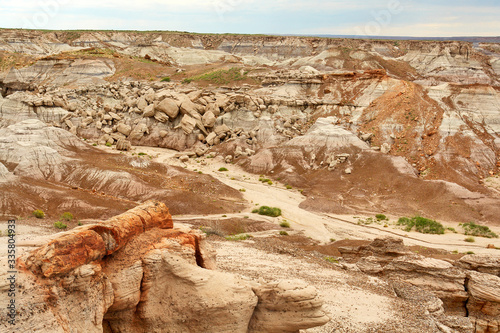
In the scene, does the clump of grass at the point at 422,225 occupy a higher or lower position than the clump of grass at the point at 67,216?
lower

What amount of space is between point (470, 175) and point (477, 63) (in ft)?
275

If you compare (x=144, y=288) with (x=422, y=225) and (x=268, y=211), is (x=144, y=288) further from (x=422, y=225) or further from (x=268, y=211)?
(x=422, y=225)

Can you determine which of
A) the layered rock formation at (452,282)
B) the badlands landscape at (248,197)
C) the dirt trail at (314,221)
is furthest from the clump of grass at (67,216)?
the layered rock formation at (452,282)

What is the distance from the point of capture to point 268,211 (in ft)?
136

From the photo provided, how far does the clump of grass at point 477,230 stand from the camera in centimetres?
3783

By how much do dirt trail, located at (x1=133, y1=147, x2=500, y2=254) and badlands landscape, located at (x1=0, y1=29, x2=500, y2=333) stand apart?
1.04ft

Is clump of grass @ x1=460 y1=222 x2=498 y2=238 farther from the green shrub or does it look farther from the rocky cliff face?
the green shrub

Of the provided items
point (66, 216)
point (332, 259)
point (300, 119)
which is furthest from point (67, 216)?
point (300, 119)

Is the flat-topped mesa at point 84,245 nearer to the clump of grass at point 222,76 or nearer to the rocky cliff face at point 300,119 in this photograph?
the rocky cliff face at point 300,119

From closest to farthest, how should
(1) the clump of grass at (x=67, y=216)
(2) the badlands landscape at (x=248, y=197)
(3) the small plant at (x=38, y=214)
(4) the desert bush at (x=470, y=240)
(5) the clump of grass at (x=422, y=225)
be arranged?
(2) the badlands landscape at (x=248, y=197) → (3) the small plant at (x=38, y=214) → (1) the clump of grass at (x=67, y=216) → (4) the desert bush at (x=470, y=240) → (5) the clump of grass at (x=422, y=225)

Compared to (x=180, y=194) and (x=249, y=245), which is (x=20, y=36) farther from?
(x=249, y=245)

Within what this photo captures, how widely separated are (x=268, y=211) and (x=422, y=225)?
14903 mm

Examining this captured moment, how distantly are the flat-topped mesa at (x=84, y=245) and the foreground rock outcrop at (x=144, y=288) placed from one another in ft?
0.07

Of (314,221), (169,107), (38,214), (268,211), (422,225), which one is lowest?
(314,221)
